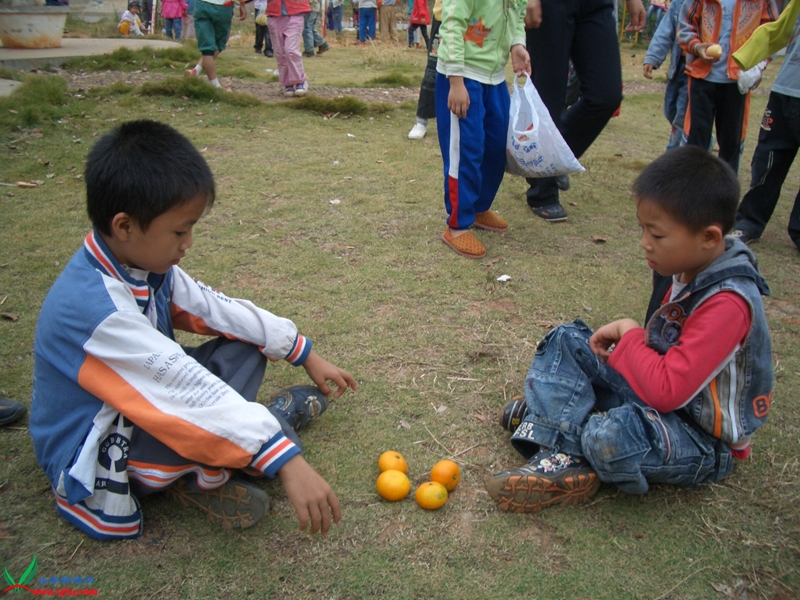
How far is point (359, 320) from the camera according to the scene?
10.7 feet

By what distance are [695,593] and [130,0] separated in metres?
19.5

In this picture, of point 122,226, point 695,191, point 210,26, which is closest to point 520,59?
point 695,191

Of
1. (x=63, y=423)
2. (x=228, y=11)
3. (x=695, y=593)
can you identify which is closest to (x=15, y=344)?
(x=63, y=423)

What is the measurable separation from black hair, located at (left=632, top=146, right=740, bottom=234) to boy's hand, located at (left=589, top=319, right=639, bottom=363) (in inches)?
16.9

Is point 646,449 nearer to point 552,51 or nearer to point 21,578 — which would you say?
point 21,578

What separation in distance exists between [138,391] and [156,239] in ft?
1.53

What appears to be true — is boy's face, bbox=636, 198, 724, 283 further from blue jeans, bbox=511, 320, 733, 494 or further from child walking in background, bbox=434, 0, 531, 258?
child walking in background, bbox=434, 0, 531, 258

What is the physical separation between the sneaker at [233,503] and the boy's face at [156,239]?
0.72m

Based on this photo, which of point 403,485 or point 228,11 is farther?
point 228,11

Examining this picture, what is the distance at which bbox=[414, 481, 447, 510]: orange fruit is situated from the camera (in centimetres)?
214

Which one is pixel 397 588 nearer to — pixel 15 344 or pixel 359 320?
pixel 359 320

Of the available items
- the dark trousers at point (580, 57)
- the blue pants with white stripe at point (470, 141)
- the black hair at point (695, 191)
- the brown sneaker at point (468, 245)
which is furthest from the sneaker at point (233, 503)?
the dark trousers at point (580, 57)

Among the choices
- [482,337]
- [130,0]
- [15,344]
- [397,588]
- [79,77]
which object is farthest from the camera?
[130,0]

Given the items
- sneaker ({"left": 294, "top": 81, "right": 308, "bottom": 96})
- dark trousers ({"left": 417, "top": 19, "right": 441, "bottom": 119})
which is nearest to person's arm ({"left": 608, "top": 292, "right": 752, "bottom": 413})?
dark trousers ({"left": 417, "top": 19, "right": 441, "bottom": 119})
